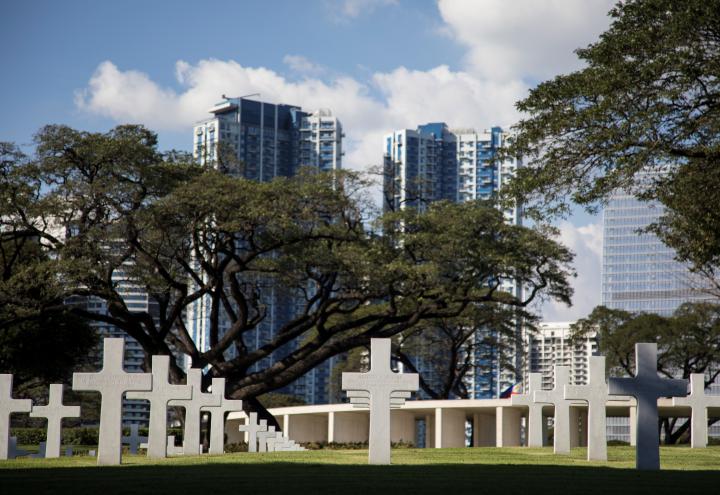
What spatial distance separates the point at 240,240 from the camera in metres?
36.9

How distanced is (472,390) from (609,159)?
310ft

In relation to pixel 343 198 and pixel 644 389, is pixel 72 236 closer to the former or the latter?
pixel 343 198

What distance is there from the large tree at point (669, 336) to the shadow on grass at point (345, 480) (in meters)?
42.4

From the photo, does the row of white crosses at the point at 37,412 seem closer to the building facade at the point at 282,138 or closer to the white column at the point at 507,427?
the white column at the point at 507,427

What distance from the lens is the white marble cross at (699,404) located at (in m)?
28.8

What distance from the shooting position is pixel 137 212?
34062 millimetres

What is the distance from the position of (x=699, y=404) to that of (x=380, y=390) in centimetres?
1416

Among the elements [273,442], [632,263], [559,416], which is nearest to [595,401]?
[559,416]

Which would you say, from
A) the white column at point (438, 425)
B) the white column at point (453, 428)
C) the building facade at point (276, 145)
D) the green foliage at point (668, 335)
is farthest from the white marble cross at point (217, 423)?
the building facade at point (276, 145)

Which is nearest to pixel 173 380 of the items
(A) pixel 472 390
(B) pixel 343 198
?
(B) pixel 343 198

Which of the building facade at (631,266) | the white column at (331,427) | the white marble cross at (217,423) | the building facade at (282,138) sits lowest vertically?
the white column at (331,427)

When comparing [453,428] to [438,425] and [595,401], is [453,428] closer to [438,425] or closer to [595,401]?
[438,425]

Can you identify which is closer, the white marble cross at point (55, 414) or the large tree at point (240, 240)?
the white marble cross at point (55, 414)

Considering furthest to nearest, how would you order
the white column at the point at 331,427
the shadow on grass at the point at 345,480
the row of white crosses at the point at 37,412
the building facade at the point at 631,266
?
the building facade at the point at 631,266
the white column at the point at 331,427
the row of white crosses at the point at 37,412
the shadow on grass at the point at 345,480
